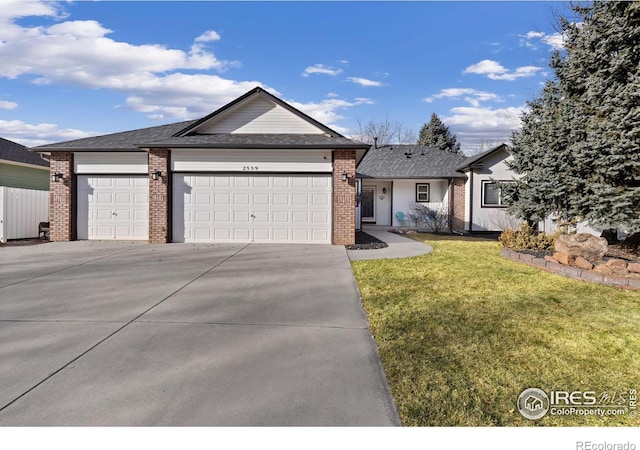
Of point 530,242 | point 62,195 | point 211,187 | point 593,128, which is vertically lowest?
point 530,242

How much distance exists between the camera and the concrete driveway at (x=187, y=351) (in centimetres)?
260

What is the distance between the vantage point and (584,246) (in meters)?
8.03

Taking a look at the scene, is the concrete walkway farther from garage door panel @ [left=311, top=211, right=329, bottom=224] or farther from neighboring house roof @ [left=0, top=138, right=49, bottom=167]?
neighboring house roof @ [left=0, top=138, right=49, bottom=167]

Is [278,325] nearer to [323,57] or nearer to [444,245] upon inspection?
[444,245]

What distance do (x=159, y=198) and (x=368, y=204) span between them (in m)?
11.4

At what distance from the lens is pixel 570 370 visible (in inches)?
129

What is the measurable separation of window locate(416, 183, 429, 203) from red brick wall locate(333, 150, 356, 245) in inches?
327

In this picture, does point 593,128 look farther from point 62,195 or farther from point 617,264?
point 62,195

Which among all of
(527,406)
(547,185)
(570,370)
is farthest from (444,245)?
(527,406)

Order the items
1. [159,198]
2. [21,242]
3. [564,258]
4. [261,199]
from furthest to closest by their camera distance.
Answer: [21,242]
[261,199]
[159,198]
[564,258]

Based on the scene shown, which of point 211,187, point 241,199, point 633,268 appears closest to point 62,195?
point 211,187

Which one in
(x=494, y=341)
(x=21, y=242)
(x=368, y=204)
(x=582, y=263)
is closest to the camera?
(x=494, y=341)
